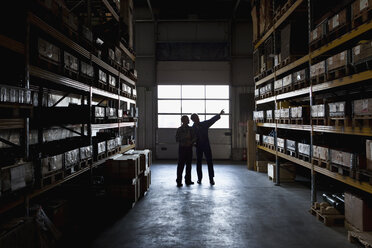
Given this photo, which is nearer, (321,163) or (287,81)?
(321,163)

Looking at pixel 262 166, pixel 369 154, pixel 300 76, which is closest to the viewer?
pixel 369 154

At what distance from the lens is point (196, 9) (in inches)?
559

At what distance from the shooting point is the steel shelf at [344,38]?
4.18m

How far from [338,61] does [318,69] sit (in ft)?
2.49

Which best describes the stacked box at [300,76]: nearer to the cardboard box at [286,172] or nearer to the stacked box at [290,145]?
the stacked box at [290,145]

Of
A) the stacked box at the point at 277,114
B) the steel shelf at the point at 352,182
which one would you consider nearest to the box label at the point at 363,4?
the steel shelf at the point at 352,182

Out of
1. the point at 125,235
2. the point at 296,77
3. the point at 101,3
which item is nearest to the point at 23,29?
the point at 125,235

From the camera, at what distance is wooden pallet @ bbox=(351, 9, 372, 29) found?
4.17m

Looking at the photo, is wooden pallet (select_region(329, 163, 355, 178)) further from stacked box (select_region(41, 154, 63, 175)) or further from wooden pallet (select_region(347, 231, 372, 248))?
stacked box (select_region(41, 154, 63, 175))

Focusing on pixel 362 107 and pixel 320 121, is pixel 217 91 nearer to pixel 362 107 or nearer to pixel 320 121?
pixel 320 121

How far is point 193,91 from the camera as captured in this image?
14.3m

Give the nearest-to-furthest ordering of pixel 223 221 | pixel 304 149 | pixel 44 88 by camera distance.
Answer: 1. pixel 223 221
2. pixel 44 88
3. pixel 304 149

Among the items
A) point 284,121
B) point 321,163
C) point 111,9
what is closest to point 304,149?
point 321,163

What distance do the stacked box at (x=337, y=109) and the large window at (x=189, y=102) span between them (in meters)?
9.11
